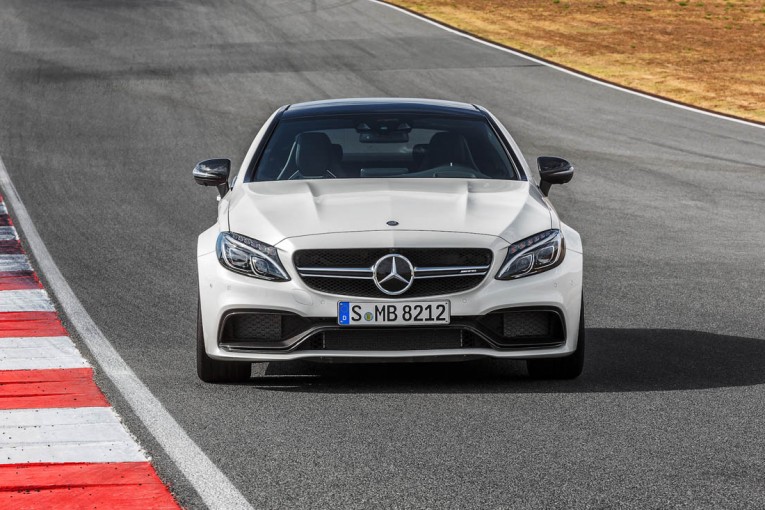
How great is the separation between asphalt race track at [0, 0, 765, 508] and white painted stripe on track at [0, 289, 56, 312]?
0.30 m

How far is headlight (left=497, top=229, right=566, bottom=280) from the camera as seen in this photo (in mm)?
6578

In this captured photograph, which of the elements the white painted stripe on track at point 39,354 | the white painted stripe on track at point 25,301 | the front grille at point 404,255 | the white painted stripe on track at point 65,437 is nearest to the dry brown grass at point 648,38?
the white painted stripe on track at point 25,301

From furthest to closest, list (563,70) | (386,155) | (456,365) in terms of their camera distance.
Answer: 1. (563,70)
2. (386,155)
3. (456,365)

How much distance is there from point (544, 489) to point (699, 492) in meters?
0.56

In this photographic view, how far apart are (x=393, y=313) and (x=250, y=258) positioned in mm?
785

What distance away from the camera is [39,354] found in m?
7.48

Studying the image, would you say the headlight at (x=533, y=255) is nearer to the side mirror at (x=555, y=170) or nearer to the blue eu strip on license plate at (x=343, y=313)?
the blue eu strip on license plate at (x=343, y=313)

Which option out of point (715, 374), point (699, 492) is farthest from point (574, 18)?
point (699, 492)

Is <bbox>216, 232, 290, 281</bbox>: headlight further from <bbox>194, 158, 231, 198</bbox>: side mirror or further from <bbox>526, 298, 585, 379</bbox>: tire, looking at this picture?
<bbox>526, 298, 585, 379</bbox>: tire

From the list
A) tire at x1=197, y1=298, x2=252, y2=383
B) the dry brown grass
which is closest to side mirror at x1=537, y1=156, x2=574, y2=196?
tire at x1=197, y1=298, x2=252, y2=383

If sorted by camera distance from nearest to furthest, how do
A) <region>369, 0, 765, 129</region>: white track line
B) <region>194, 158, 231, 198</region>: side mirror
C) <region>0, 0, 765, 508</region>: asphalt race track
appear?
1. <region>0, 0, 765, 508</region>: asphalt race track
2. <region>194, 158, 231, 198</region>: side mirror
3. <region>369, 0, 765, 129</region>: white track line

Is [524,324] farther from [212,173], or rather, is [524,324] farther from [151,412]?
[212,173]

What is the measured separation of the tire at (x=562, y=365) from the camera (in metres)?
6.81

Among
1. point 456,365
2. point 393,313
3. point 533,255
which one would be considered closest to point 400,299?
point 393,313
